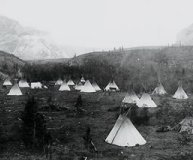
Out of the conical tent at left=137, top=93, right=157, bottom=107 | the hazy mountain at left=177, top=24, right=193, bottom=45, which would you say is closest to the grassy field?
the conical tent at left=137, top=93, right=157, bottom=107

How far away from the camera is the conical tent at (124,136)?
16941 millimetres

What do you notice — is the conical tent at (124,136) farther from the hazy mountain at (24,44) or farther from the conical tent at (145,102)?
the hazy mountain at (24,44)

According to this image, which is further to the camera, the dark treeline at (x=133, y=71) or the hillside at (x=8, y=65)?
the hillside at (x=8, y=65)

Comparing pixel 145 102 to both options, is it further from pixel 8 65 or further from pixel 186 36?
pixel 186 36

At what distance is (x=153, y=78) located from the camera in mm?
52438

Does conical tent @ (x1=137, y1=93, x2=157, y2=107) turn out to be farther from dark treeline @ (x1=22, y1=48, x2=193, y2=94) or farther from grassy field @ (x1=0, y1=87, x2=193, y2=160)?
dark treeline @ (x1=22, y1=48, x2=193, y2=94)

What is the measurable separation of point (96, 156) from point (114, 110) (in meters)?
13.3

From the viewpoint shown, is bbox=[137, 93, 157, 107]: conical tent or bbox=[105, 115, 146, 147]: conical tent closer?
bbox=[105, 115, 146, 147]: conical tent

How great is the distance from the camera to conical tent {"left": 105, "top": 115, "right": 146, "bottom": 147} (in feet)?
55.6

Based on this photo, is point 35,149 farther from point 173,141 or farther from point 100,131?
point 173,141

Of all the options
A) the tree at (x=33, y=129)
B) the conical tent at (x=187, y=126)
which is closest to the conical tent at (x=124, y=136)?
the tree at (x=33, y=129)

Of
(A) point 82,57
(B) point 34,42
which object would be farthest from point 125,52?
(B) point 34,42

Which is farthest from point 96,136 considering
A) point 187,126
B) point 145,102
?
point 145,102

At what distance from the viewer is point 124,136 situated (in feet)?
56.0
